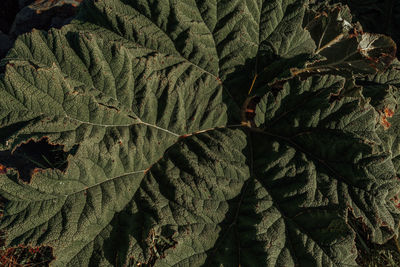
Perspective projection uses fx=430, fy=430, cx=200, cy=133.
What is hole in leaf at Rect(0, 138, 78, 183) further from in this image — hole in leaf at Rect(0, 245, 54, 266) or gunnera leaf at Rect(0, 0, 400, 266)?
gunnera leaf at Rect(0, 0, 400, 266)

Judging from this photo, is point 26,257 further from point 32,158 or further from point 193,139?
point 193,139

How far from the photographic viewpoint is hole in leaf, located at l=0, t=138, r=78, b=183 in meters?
2.96

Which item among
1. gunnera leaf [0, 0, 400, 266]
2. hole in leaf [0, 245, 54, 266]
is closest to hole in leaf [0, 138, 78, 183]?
hole in leaf [0, 245, 54, 266]

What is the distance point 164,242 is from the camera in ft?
8.03

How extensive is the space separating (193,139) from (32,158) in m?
1.40

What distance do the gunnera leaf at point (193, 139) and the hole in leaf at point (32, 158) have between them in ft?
3.72

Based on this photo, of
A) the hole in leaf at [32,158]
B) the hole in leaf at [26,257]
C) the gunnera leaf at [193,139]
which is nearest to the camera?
the gunnera leaf at [193,139]

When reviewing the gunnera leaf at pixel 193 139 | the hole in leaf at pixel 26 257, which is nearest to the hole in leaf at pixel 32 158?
the hole in leaf at pixel 26 257

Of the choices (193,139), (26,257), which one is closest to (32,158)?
(26,257)

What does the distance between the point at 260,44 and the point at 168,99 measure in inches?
22.1

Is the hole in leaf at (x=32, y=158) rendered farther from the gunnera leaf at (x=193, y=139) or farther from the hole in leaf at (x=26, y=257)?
the gunnera leaf at (x=193, y=139)

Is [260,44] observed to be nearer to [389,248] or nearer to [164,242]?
[164,242]

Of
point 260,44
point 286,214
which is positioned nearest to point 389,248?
point 286,214

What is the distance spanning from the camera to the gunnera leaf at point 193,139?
180 cm
